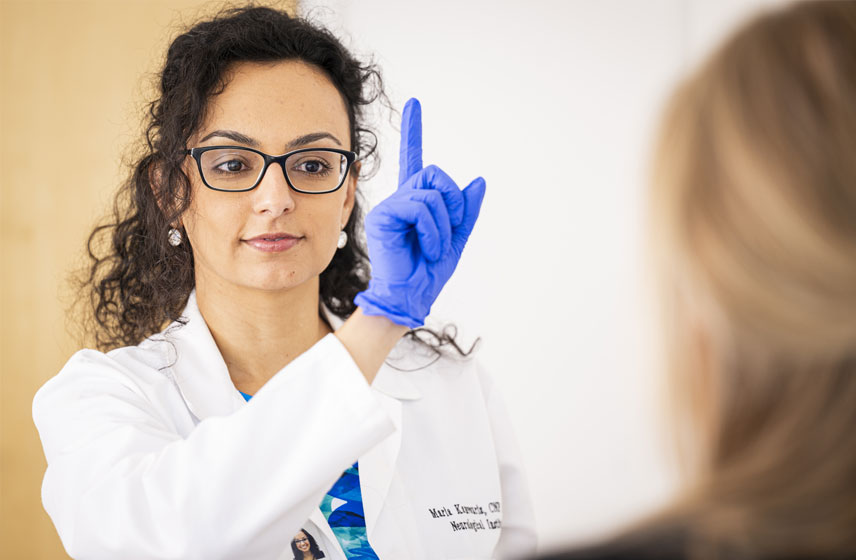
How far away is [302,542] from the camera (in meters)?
1.15

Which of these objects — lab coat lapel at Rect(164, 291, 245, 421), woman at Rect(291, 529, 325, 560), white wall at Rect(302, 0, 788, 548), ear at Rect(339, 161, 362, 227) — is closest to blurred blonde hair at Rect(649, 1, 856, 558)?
woman at Rect(291, 529, 325, 560)

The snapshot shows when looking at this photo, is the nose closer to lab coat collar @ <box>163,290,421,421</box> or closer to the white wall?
lab coat collar @ <box>163,290,421,421</box>

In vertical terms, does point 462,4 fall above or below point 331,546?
above

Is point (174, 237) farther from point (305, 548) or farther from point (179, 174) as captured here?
point (305, 548)

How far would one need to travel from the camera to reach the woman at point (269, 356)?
91 centimetres

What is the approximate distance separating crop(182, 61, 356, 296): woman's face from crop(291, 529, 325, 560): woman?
404mm

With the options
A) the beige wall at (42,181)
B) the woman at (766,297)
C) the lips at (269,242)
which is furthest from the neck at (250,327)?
the woman at (766,297)

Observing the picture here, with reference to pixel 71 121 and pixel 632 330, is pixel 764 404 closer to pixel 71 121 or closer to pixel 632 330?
pixel 632 330

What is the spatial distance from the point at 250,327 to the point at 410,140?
1.50ft

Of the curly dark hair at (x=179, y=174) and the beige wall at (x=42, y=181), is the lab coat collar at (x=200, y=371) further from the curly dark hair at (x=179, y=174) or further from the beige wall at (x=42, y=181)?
the beige wall at (x=42, y=181)

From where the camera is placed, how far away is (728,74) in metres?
0.54

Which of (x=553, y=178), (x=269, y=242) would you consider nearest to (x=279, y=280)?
(x=269, y=242)

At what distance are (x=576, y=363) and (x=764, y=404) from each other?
198 centimetres

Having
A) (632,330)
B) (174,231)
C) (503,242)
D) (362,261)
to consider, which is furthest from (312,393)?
(503,242)
